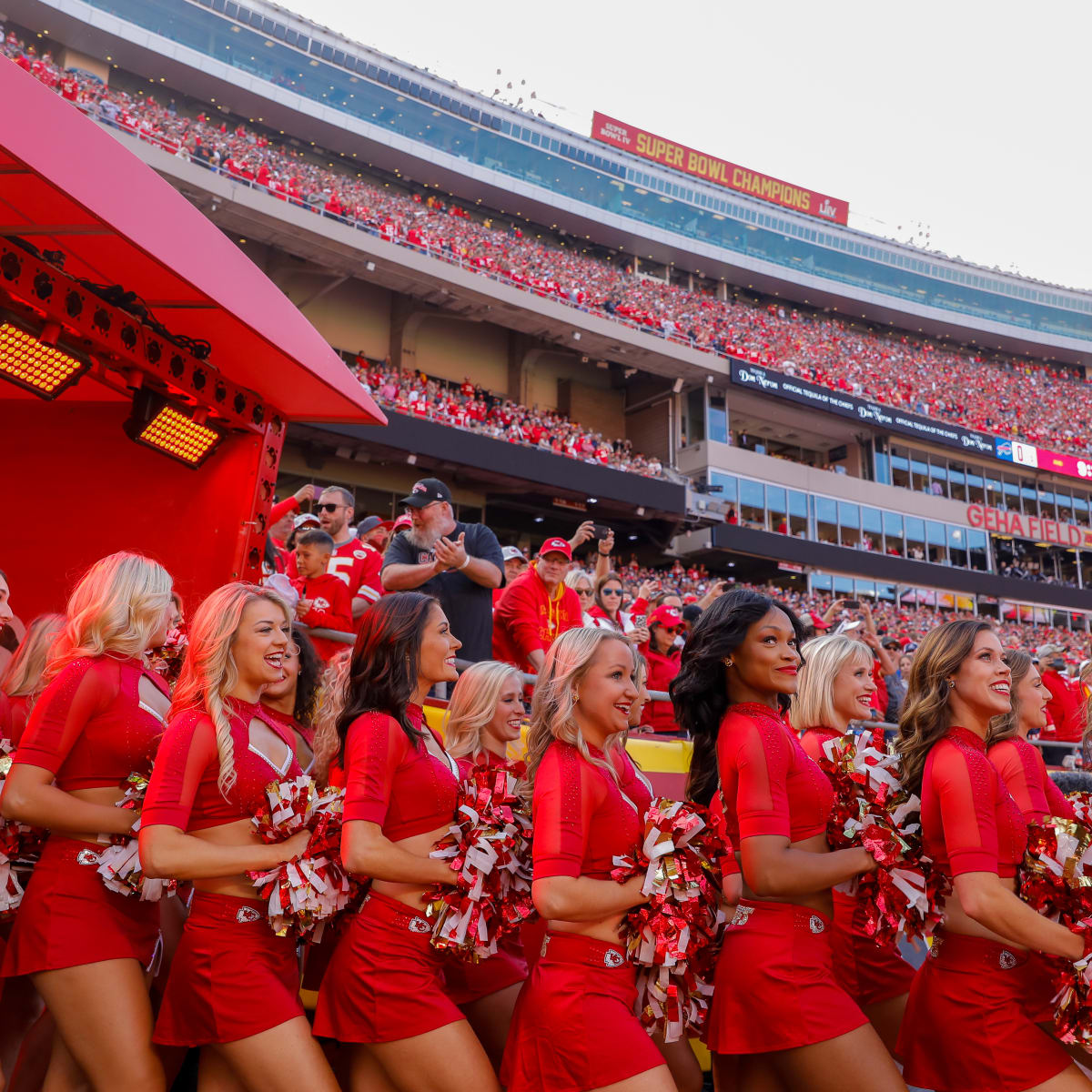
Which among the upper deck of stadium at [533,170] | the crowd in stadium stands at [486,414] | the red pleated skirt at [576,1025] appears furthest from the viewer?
the upper deck of stadium at [533,170]

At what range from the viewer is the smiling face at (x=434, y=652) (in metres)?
2.87

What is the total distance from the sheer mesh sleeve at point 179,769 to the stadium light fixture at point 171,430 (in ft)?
9.59

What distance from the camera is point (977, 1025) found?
239 centimetres

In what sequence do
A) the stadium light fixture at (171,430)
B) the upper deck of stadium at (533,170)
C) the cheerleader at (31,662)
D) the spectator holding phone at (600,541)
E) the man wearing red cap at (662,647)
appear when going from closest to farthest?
the cheerleader at (31,662) → the stadium light fixture at (171,430) → the spectator holding phone at (600,541) → the man wearing red cap at (662,647) → the upper deck of stadium at (533,170)

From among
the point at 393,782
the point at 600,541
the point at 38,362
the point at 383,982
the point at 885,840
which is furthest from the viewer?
the point at 600,541

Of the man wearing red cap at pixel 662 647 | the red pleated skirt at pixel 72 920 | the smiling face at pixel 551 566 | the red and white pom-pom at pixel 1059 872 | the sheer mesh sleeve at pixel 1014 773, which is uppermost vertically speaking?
the smiling face at pixel 551 566

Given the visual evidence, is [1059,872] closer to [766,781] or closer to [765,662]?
[766,781]

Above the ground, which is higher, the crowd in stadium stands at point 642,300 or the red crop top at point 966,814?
the crowd in stadium stands at point 642,300

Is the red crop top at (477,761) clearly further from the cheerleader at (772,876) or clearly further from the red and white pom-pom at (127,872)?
the red and white pom-pom at (127,872)

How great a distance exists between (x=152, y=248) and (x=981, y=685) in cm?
357

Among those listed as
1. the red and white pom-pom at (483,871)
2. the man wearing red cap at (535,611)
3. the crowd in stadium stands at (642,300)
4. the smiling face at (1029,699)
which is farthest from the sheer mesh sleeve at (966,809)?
the crowd in stadium stands at (642,300)

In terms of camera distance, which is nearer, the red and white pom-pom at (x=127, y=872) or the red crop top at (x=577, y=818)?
the red crop top at (x=577, y=818)

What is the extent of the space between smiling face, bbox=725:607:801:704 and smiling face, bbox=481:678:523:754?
1049 mm

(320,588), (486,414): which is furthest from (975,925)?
(486,414)
